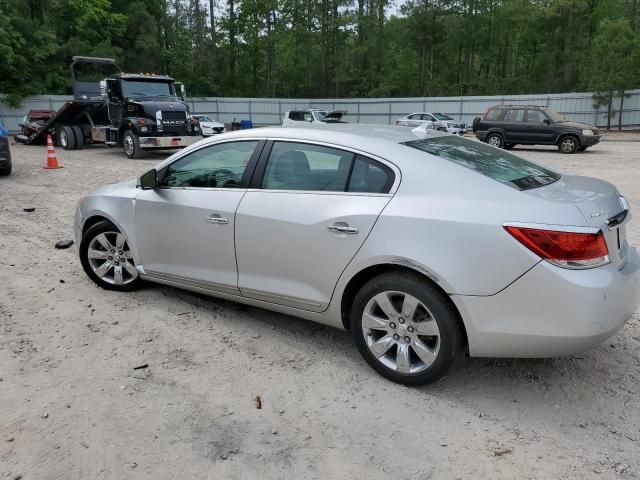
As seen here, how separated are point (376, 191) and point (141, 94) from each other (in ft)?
52.6

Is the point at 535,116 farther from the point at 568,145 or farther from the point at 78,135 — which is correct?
the point at 78,135

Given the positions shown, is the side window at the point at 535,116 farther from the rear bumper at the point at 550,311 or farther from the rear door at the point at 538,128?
the rear bumper at the point at 550,311

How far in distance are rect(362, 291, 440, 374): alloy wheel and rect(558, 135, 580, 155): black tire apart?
18.5 m

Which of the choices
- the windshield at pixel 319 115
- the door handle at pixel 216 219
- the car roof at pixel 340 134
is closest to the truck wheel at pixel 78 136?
the windshield at pixel 319 115

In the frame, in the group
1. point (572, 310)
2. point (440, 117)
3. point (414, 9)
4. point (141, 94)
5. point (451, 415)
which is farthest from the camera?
point (414, 9)

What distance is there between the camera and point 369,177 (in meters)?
3.43

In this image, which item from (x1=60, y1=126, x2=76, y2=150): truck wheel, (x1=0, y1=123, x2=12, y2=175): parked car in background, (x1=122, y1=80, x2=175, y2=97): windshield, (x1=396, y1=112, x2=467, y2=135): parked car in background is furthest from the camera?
(x1=396, y1=112, x2=467, y2=135): parked car in background

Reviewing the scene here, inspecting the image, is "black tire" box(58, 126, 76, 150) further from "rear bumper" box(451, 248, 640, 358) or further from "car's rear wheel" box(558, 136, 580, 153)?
"rear bumper" box(451, 248, 640, 358)

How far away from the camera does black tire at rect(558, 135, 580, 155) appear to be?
1939 cm

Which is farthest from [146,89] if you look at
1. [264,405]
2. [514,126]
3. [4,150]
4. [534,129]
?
[264,405]

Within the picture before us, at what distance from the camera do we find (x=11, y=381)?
343 cm

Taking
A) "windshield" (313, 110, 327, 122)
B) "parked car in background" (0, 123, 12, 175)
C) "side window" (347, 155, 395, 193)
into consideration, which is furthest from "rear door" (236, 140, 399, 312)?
"windshield" (313, 110, 327, 122)

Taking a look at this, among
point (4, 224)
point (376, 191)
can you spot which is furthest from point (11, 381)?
point (4, 224)

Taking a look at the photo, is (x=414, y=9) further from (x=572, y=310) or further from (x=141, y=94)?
(x=572, y=310)
